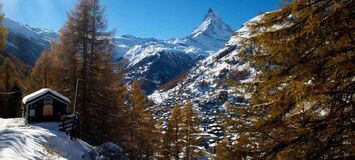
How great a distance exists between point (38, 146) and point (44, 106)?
12.3 meters

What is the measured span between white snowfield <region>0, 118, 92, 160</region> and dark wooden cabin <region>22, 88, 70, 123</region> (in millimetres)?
1534

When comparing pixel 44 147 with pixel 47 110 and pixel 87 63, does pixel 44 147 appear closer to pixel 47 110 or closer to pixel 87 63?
pixel 47 110

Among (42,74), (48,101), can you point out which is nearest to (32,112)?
(48,101)

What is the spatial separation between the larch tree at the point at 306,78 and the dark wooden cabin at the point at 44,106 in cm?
2527

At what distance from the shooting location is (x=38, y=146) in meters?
19.8

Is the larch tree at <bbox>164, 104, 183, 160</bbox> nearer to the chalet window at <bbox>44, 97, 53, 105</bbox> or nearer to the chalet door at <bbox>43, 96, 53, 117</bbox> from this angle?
the chalet door at <bbox>43, 96, 53, 117</bbox>

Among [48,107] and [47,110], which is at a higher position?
[48,107]

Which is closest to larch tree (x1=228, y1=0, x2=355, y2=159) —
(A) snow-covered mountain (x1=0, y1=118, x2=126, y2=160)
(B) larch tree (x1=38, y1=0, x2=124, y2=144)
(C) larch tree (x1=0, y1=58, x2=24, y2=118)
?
(A) snow-covered mountain (x1=0, y1=118, x2=126, y2=160)

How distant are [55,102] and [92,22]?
7.79m

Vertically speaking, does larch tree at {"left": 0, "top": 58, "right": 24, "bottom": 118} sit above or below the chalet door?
above

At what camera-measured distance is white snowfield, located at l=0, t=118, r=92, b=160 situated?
15742 mm

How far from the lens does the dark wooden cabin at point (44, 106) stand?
31.1 metres

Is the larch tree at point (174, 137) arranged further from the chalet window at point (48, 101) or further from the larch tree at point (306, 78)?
the larch tree at point (306, 78)

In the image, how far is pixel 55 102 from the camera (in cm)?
3184
